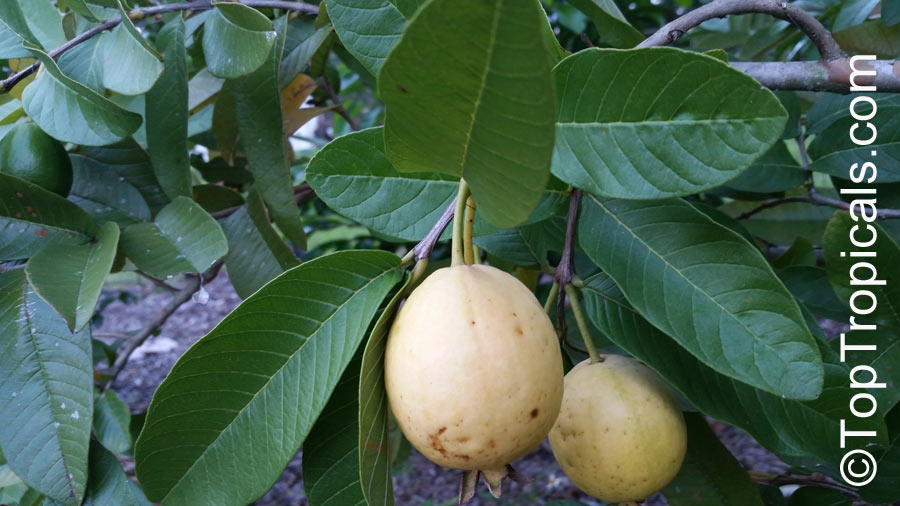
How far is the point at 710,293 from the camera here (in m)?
0.75

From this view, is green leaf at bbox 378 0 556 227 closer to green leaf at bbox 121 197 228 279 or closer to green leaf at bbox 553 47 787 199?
green leaf at bbox 553 47 787 199

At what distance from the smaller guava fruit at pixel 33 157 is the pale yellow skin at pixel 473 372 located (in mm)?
683

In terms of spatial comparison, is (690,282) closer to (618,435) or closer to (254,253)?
(618,435)

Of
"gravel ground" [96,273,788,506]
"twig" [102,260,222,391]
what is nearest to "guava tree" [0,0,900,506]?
"twig" [102,260,222,391]

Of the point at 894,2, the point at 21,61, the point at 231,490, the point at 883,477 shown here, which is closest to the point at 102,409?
the point at 21,61

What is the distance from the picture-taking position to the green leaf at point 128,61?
38.0 inches

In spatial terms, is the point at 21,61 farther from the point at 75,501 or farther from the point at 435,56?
the point at 435,56

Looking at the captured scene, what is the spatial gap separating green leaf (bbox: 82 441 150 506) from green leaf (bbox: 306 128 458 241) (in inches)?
20.1

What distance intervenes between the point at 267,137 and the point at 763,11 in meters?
0.76

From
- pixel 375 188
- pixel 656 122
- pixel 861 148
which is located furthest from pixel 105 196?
pixel 861 148

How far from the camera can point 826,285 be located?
124 cm

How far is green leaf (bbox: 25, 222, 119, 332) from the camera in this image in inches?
31.5

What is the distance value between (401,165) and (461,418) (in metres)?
0.23

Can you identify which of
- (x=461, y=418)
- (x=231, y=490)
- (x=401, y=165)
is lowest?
(x=231, y=490)
